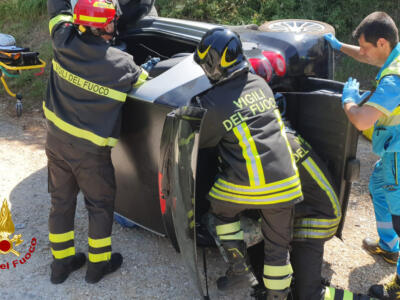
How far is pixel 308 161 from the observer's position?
2.84 metres

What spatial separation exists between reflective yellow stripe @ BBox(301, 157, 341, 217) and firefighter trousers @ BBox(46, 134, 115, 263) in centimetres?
127

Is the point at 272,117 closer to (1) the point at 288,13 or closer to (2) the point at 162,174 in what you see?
(2) the point at 162,174

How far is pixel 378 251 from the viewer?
3428 millimetres

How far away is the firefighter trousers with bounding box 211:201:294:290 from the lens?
2664 mm

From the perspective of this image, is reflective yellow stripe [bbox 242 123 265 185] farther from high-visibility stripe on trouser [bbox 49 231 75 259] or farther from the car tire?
high-visibility stripe on trouser [bbox 49 231 75 259]

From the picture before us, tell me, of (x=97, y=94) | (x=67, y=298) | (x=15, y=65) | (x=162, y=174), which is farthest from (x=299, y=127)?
(x=15, y=65)

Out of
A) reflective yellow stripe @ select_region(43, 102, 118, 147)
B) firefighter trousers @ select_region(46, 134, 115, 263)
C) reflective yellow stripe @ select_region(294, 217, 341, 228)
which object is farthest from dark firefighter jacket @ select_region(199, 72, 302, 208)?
firefighter trousers @ select_region(46, 134, 115, 263)

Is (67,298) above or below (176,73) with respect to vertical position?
below

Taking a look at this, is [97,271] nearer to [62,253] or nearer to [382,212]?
[62,253]

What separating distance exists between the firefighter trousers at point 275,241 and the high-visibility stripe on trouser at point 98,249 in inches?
36.1

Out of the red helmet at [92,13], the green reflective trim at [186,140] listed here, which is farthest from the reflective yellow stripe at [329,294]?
the red helmet at [92,13]

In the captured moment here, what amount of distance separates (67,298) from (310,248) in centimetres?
161

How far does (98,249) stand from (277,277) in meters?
1.24

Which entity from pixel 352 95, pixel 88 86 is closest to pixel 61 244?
pixel 88 86
